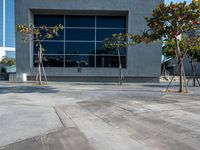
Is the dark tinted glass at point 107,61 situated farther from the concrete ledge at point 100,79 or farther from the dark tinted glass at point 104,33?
the dark tinted glass at point 104,33

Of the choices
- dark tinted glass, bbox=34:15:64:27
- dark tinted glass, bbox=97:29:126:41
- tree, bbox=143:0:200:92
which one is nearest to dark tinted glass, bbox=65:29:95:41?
dark tinted glass, bbox=97:29:126:41

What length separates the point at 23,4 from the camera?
3033 centimetres

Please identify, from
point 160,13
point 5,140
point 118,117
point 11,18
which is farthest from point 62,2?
point 11,18

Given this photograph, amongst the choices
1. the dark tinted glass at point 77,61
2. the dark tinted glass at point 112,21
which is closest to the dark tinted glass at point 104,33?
the dark tinted glass at point 112,21

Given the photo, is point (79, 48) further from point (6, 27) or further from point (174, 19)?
point (6, 27)

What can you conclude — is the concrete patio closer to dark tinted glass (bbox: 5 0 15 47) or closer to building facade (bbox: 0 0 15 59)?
building facade (bbox: 0 0 15 59)

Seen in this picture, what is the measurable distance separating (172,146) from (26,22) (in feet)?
92.3

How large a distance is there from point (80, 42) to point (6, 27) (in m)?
76.8

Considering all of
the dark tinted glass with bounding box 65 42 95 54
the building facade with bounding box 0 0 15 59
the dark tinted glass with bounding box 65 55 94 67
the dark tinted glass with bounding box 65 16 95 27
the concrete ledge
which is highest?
the building facade with bounding box 0 0 15 59

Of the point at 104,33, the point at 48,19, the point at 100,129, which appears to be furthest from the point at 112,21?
the point at 100,129

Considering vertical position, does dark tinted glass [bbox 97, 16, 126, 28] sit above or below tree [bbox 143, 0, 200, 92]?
above

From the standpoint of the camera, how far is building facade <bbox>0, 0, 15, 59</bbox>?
9412 cm

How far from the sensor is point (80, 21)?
32125 millimetres

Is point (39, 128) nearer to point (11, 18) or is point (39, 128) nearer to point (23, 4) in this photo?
point (23, 4)
